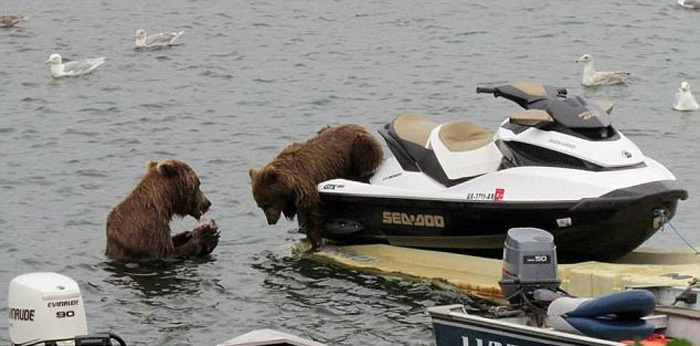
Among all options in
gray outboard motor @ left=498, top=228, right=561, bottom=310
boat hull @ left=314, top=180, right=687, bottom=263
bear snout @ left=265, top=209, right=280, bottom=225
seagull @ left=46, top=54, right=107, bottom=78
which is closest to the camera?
gray outboard motor @ left=498, top=228, right=561, bottom=310

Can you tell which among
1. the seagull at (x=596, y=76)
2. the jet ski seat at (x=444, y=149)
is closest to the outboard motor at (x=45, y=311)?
the jet ski seat at (x=444, y=149)

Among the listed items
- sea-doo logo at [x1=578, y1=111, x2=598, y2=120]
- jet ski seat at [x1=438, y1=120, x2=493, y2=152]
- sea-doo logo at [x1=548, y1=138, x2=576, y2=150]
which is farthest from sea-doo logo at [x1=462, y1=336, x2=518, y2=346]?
jet ski seat at [x1=438, y1=120, x2=493, y2=152]

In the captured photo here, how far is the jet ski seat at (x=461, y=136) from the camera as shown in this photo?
1234 centimetres

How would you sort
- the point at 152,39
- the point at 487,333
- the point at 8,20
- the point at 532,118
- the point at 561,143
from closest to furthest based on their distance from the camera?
the point at 487,333 → the point at 561,143 → the point at 532,118 → the point at 152,39 → the point at 8,20

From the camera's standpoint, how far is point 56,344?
8.53 metres

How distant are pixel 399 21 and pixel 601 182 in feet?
50.6

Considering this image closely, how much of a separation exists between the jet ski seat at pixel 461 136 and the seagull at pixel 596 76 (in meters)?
9.48

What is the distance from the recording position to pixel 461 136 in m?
12.4

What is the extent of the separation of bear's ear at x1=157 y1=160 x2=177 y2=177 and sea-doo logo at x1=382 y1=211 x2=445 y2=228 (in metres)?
1.68

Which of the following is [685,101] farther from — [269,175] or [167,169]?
[167,169]

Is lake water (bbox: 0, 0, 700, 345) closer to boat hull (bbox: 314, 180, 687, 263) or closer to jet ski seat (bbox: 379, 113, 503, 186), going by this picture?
boat hull (bbox: 314, 180, 687, 263)

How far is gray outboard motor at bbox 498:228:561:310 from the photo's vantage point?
10.1 meters

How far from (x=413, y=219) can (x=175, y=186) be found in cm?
192

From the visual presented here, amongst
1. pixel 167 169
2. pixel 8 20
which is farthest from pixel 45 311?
pixel 8 20
